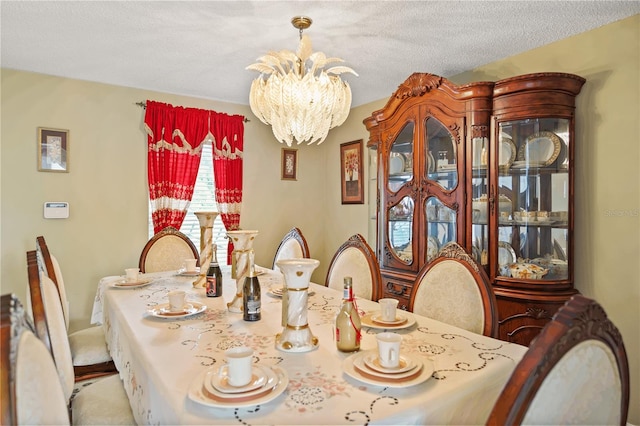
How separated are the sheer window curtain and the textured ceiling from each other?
0.48 m

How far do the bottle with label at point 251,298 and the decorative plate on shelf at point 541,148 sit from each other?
6.02 feet

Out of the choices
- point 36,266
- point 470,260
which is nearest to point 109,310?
point 36,266

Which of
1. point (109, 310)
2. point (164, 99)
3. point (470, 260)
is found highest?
point (164, 99)

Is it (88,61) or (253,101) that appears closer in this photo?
(253,101)

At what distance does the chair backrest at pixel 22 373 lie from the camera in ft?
2.13

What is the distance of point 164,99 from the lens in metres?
3.59

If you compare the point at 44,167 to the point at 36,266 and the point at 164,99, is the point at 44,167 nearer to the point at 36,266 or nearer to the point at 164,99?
the point at 164,99

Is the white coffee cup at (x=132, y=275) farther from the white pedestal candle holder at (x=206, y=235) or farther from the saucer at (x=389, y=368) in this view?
the saucer at (x=389, y=368)

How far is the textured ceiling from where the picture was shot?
208 cm

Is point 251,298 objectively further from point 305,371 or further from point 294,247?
point 294,247

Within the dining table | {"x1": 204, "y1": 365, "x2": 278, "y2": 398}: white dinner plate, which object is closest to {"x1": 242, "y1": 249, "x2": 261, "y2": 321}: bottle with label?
the dining table

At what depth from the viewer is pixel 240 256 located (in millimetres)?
1705

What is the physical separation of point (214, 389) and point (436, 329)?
3.04 ft

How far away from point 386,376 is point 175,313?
1014 mm
